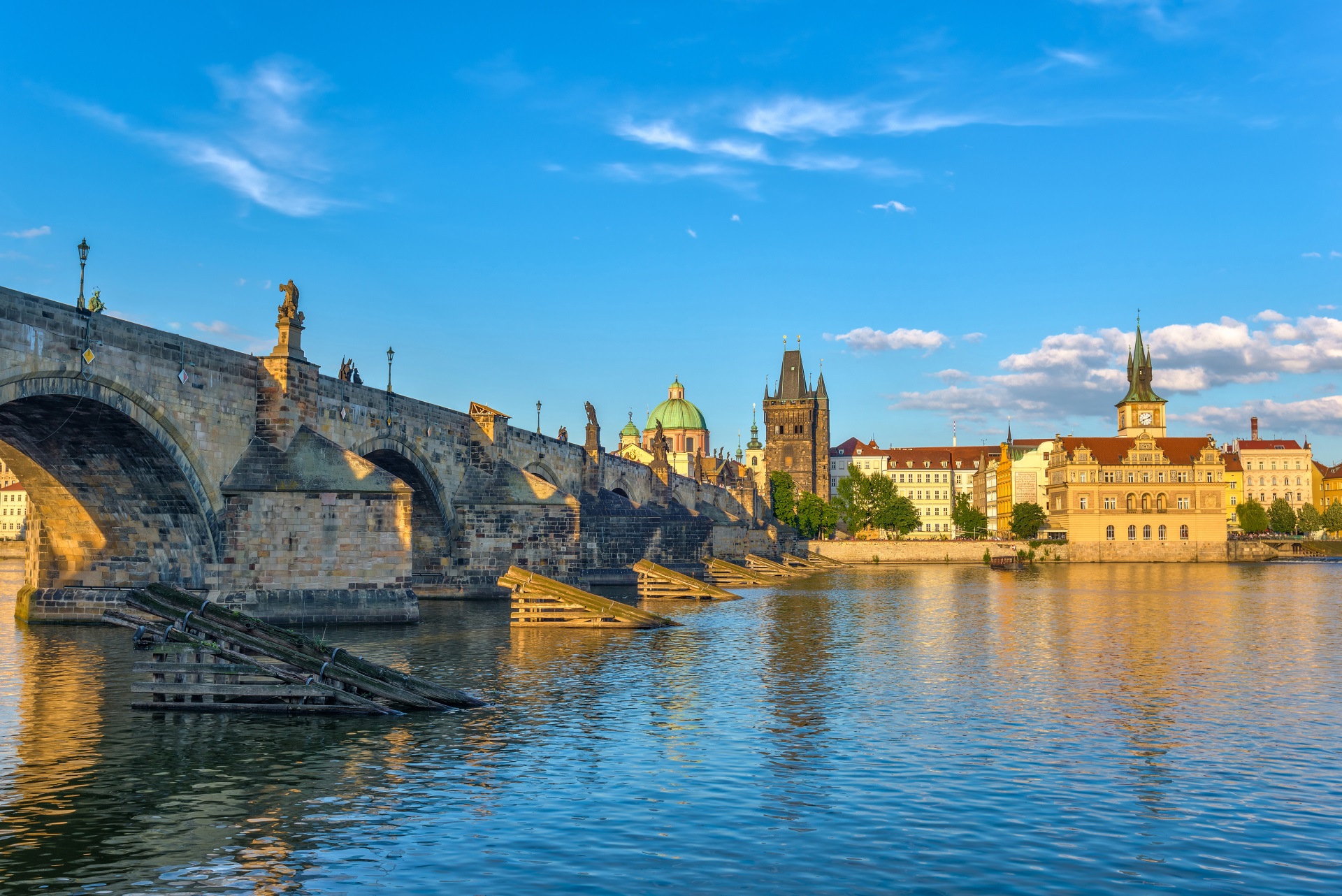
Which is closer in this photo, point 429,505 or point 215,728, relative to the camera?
point 215,728

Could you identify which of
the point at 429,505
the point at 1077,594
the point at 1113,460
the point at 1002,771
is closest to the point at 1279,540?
the point at 1113,460

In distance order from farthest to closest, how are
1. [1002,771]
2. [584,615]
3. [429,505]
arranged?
[429,505], [584,615], [1002,771]

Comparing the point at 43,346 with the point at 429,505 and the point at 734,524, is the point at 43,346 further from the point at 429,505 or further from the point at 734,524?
the point at 734,524

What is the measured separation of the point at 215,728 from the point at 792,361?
16775 cm

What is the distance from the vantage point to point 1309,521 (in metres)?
146

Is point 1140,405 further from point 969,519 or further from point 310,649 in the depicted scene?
point 310,649

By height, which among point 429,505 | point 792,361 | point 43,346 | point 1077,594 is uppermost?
point 792,361

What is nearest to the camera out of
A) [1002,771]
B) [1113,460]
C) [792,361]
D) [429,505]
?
[1002,771]

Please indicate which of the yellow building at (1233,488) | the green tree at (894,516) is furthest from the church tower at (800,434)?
the yellow building at (1233,488)

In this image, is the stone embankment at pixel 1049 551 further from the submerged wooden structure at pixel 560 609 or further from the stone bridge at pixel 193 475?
the stone bridge at pixel 193 475

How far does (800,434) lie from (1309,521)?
71.4 m

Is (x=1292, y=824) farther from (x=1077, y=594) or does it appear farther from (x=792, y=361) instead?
(x=792, y=361)

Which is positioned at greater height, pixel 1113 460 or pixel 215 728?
pixel 1113 460

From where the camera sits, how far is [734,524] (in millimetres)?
83312
